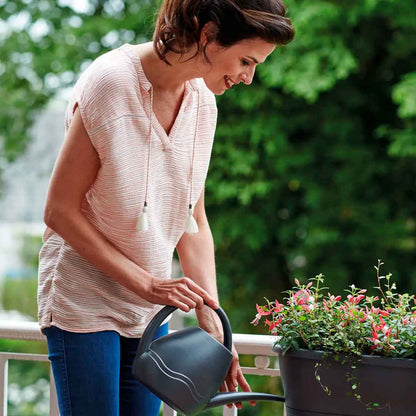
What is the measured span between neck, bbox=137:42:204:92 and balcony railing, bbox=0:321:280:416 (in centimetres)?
62

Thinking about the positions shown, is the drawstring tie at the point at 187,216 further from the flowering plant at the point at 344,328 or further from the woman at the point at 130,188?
the flowering plant at the point at 344,328

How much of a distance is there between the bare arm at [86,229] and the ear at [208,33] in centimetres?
24

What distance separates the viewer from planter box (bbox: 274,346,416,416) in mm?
1111

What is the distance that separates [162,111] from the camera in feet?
4.37

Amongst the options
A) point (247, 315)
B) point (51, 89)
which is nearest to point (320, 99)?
point (247, 315)

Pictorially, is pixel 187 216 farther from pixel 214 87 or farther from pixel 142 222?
pixel 214 87

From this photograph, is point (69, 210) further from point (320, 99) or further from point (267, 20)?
Answer: point (320, 99)

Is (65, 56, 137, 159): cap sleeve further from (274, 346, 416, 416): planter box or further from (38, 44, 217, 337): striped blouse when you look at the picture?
(274, 346, 416, 416): planter box

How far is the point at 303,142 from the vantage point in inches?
185

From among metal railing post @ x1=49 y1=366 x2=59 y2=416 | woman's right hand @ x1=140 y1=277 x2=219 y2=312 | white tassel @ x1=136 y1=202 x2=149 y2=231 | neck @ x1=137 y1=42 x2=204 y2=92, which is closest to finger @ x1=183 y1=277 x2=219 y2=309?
woman's right hand @ x1=140 y1=277 x2=219 y2=312

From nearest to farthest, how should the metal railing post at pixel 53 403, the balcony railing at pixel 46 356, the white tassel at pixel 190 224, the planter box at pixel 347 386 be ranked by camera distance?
A: 1. the planter box at pixel 347 386
2. the white tassel at pixel 190 224
3. the balcony railing at pixel 46 356
4. the metal railing post at pixel 53 403

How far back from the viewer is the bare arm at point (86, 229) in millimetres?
1204

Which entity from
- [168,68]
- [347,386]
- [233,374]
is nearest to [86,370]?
[233,374]

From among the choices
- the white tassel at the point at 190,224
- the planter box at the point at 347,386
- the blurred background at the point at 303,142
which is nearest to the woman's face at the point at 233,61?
the white tassel at the point at 190,224
